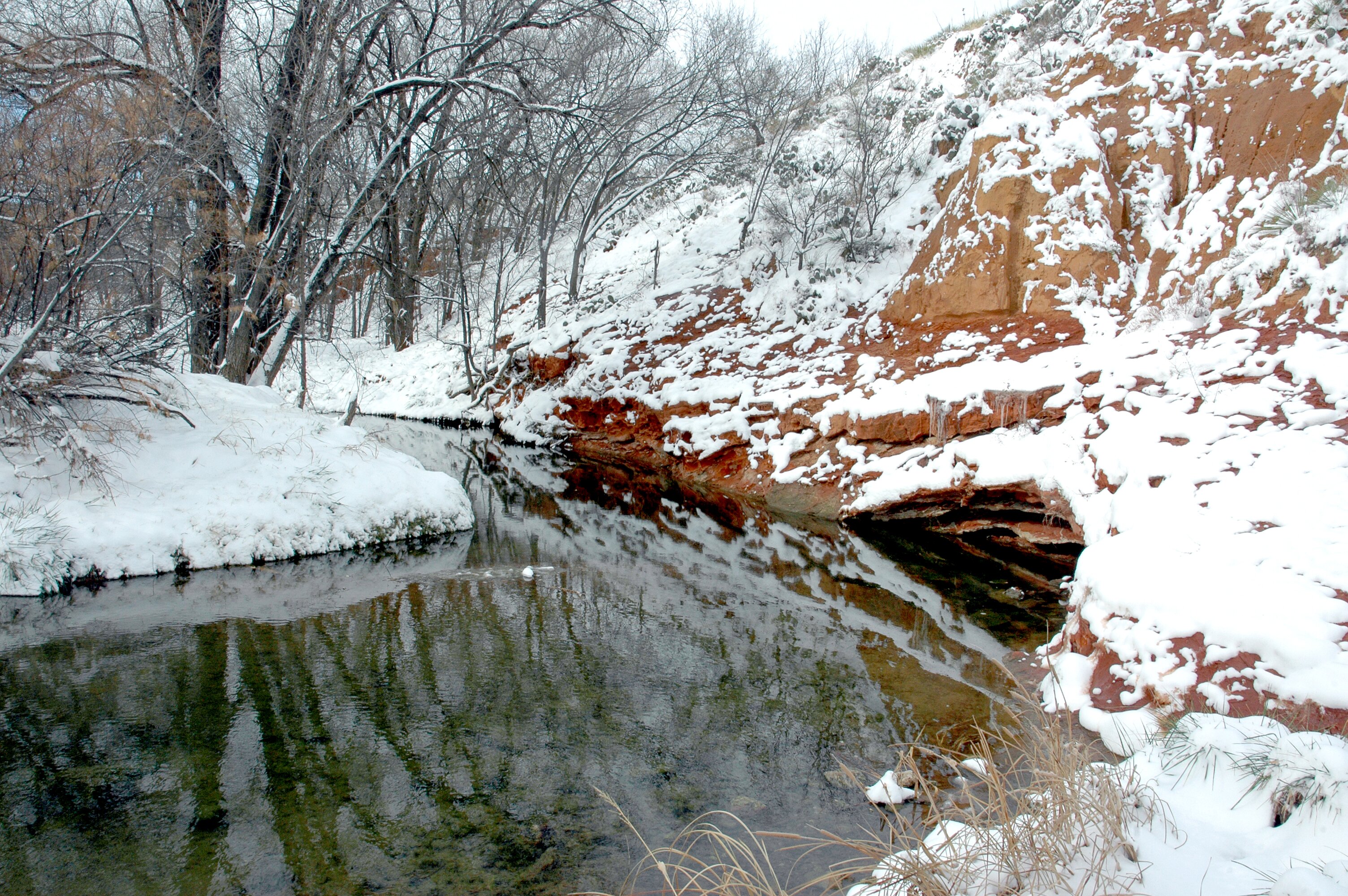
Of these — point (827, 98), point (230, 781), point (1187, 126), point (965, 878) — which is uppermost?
point (827, 98)

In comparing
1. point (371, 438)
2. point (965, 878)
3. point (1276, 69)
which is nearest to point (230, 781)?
point (965, 878)

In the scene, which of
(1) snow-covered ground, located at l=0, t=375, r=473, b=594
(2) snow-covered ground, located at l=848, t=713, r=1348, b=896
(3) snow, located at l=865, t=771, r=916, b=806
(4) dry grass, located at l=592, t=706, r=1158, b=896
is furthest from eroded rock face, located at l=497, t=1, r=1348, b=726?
(1) snow-covered ground, located at l=0, t=375, r=473, b=594

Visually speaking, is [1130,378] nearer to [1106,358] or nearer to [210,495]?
[1106,358]

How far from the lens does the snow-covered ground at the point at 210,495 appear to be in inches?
251

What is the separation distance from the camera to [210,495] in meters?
7.32

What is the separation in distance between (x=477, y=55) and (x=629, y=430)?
741 cm

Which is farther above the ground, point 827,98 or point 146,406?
point 827,98

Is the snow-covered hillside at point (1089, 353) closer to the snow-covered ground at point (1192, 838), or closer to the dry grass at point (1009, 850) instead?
the snow-covered ground at point (1192, 838)

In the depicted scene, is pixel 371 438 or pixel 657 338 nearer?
pixel 371 438

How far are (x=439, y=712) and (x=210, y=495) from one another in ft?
14.7

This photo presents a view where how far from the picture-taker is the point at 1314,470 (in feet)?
15.5

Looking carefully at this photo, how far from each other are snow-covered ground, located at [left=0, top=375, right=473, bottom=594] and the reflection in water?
31 centimetres

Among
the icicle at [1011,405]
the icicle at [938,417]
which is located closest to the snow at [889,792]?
the icicle at [1011,405]

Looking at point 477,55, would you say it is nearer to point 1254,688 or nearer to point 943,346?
point 943,346
